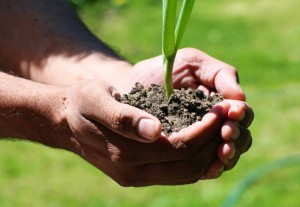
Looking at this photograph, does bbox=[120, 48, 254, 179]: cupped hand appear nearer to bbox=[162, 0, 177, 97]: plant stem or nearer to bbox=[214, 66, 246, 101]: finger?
bbox=[214, 66, 246, 101]: finger

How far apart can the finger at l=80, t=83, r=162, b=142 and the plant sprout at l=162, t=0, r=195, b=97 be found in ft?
0.91

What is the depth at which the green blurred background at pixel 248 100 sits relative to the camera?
454 centimetres

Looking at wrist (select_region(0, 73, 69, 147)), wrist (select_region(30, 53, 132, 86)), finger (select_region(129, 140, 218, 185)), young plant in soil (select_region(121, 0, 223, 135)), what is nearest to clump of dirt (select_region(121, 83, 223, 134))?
young plant in soil (select_region(121, 0, 223, 135))

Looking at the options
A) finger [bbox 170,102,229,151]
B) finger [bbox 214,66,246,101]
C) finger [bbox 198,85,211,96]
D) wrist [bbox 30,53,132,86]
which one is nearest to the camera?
finger [bbox 170,102,229,151]

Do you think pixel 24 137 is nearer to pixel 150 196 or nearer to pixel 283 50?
pixel 150 196

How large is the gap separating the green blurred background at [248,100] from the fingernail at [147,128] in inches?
59.1

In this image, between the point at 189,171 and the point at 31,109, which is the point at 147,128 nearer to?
the point at 189,171

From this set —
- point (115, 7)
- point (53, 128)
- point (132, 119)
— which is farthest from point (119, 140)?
point (115, 7)

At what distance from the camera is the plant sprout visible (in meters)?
2.14

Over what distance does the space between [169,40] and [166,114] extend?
9.1 inches

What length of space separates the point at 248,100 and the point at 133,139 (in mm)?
3926

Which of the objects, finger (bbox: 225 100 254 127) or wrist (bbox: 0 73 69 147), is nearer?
finger (bbox: 225 100 254 127)

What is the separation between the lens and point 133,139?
195 centimetres

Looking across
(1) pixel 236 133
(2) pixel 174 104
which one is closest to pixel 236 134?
A: (1) pixel 236 133
